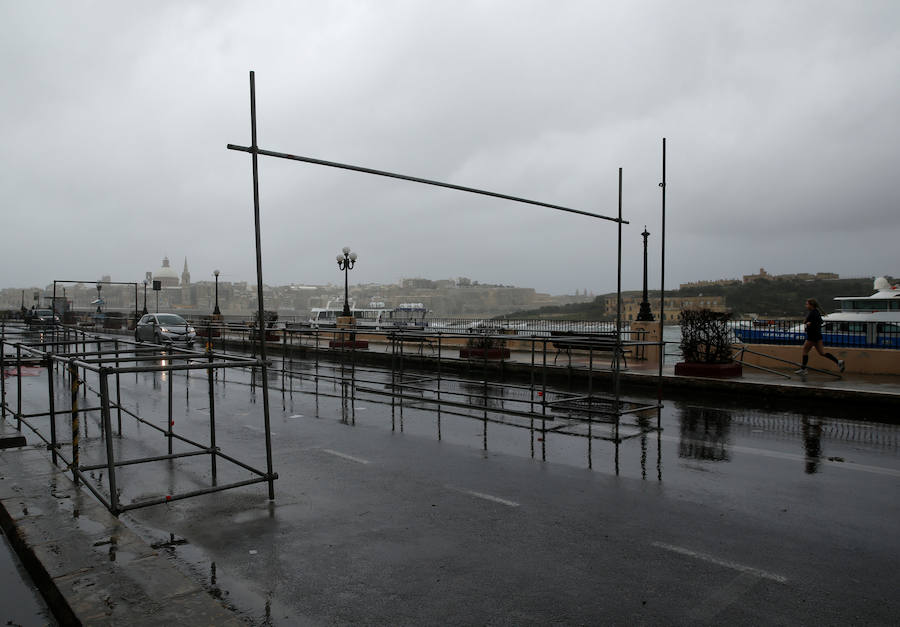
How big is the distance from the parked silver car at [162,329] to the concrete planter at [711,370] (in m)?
24.4

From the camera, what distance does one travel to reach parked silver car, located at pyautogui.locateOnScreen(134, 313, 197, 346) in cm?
3117

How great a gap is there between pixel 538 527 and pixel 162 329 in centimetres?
3018

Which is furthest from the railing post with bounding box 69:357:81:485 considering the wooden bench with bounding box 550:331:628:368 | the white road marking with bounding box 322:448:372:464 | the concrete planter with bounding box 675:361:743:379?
the concrete planter with bounding box 675:361:743:379

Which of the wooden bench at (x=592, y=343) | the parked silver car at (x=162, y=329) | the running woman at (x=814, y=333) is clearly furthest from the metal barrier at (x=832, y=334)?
the parked silver car at (x=162, y=329)

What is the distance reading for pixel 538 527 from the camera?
5562mm

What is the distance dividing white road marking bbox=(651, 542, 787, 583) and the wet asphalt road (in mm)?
21

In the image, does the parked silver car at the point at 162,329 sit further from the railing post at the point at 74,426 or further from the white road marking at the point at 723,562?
the white road marking at the point at 723,562

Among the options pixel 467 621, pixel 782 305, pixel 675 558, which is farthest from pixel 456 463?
pixel 782 305

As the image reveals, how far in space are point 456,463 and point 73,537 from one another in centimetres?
435

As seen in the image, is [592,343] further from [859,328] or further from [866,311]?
[866,311]

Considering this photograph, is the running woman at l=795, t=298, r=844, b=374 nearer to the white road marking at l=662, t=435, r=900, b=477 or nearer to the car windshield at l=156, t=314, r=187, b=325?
the white road marking at l=662, t=435, r=900, b=477

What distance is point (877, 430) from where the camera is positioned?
10.1 m

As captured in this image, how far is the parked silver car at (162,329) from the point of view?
3117 centimetres

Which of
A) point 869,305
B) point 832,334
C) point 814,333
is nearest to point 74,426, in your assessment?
point 814,333
